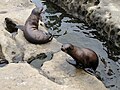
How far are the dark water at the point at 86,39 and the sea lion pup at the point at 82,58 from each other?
236 mm

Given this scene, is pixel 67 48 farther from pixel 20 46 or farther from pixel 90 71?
pixel 20 46

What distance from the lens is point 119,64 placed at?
718 centimetres

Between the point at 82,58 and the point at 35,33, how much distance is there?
1809mm

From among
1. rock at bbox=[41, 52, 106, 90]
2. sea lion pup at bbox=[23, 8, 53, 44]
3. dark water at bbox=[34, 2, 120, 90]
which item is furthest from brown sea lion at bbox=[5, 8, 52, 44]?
rock at bbox=[41, 52, 106, 90]

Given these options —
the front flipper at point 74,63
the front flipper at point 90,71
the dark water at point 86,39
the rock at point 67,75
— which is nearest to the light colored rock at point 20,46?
the rock at point 67,75

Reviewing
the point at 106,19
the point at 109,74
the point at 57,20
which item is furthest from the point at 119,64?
the point at 57,20

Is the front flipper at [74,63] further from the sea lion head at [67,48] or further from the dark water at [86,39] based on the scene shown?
the dark water at [86,39]

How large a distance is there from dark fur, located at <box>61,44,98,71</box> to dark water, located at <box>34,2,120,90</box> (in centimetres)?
27

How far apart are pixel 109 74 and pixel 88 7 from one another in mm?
3224

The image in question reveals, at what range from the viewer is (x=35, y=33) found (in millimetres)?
7969

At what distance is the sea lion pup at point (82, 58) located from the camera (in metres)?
6.55

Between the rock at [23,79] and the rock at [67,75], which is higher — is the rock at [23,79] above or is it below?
above

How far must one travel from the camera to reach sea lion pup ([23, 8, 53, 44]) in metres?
7.71

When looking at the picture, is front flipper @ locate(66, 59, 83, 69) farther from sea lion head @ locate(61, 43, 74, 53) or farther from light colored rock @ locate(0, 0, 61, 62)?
light colored rock @ locate(0, 0, 61, 62)
